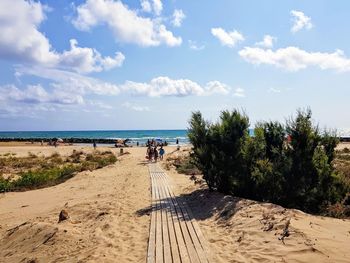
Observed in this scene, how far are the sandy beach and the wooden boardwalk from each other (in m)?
0.22

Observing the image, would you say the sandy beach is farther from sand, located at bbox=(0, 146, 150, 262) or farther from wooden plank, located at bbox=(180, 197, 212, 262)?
wooden plank, located at bbox=(180, 197, 212, 262)

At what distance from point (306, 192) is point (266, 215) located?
3.45 m

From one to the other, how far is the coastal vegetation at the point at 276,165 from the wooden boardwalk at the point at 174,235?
2.07 m

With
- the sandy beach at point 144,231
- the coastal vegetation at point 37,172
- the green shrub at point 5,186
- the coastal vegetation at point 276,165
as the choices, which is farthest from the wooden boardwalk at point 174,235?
the coastal vegetation at point 37,172

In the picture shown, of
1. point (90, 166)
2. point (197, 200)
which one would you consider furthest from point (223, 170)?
point (90, 166)

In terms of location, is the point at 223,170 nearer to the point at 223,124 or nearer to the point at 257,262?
the point at 223,124

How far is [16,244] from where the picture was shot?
426 inches

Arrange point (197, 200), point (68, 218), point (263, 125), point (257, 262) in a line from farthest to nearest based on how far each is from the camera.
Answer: point (263, 125), point (197, 200), point (68, 218), point (257, 262)

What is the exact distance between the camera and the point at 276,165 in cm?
1376

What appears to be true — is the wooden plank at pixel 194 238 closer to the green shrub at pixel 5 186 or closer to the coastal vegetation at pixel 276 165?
the coastal vegetation at pixel 276 165

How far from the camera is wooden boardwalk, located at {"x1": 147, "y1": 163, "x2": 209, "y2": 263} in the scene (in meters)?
7.76

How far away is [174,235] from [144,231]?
104cm

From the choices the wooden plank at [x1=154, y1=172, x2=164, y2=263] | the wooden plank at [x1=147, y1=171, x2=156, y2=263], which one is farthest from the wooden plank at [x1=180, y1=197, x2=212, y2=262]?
the wooden plank at [x1=147, y1=171, x2=156, y2=263]

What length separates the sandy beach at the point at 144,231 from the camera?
7.85 metres
